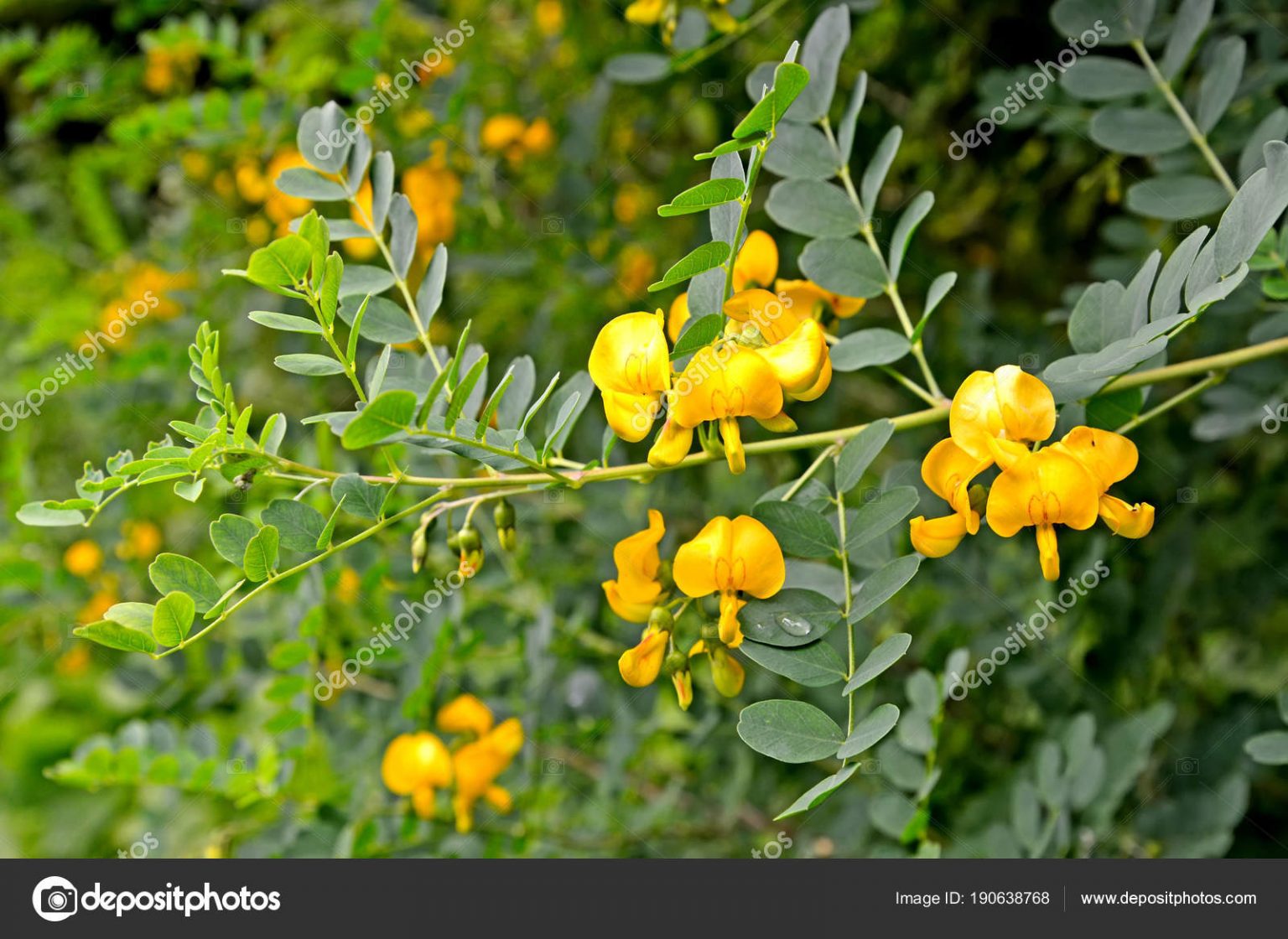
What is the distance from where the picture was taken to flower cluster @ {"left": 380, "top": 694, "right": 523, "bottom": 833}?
1.24 m

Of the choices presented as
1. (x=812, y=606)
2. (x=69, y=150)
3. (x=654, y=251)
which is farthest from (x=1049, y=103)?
(x=69, y=150)

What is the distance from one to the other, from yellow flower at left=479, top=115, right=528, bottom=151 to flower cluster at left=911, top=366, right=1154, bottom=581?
3.87 ft

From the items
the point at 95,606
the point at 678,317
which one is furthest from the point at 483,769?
the point at 95,606

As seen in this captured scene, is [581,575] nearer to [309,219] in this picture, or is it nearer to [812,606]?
[812,606]

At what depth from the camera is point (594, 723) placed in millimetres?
1383

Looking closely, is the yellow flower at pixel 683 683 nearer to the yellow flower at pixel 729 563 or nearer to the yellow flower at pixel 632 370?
the yellow flower at pixel 729 563

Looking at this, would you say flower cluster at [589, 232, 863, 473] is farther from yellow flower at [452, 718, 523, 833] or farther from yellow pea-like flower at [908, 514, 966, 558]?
yellow flower at [452, 718, 523, 833]

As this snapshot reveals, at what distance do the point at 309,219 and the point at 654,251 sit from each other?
133cm

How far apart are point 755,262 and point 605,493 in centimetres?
68

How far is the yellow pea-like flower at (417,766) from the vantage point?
1.24 meters

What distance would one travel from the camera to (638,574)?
82cm

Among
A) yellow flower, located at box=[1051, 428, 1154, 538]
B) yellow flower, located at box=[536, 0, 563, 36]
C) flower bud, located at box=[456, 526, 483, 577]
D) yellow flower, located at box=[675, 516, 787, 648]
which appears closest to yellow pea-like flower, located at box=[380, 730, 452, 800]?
flower bud, located at box=[456, 526, 483, 577]
